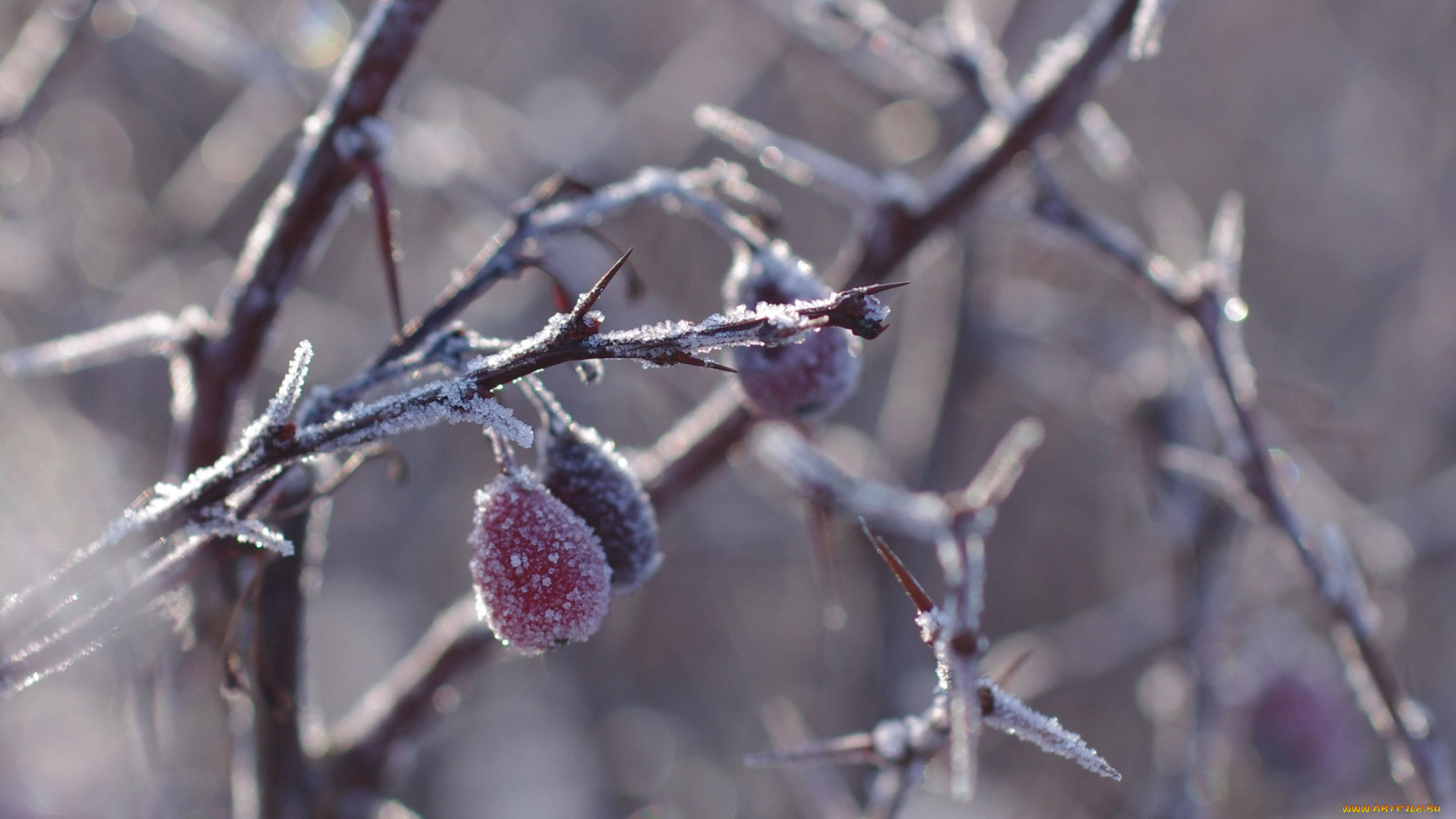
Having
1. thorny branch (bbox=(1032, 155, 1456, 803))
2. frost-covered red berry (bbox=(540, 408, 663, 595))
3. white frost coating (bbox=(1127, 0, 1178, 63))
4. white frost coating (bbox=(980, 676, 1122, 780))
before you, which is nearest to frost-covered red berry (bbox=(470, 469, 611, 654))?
frost-covered red berry (bbox=(540, 408, 663, 595))

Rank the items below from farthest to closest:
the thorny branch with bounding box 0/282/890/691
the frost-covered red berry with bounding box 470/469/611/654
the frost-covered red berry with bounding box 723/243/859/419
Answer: the frost-covered red berry with bounding box 723/243/859/419 < the frost-covered red berry with bounding box 470/469/611/654 < the thorny branch with bounding box 0/282/890/691

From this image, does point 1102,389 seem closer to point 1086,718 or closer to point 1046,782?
point 1046,782

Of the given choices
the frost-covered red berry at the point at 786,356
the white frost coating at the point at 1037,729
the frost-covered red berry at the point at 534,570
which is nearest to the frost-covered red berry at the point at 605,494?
the frost-covered red berry at the point at 534,570

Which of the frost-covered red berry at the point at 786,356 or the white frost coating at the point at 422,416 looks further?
the frost-covered red berry at the point at 786,356

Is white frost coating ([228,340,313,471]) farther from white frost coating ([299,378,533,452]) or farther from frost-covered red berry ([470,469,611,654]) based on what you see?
frost-covered red berry ([470,469,611,654])

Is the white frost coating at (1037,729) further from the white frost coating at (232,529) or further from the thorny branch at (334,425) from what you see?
the white frost coating at (232,529)

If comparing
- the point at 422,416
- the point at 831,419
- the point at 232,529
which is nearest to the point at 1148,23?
the point at 422,416

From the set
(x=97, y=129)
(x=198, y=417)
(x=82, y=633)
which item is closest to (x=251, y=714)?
(x=198, y=417)
